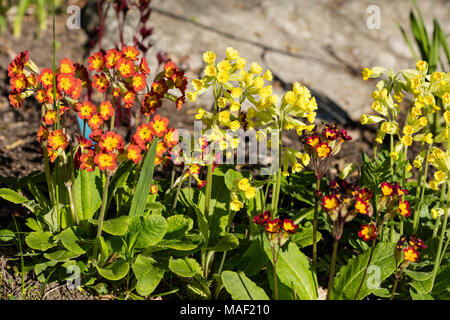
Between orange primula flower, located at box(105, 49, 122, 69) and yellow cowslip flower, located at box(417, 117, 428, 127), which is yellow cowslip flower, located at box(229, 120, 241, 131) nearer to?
orange primula flower, located at box(105, 49, 122, 69)

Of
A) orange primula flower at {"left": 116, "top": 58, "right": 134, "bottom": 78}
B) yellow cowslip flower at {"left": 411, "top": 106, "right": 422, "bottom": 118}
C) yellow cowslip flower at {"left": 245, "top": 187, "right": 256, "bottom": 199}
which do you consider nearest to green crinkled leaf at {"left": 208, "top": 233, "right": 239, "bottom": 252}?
yellow cowslip flower at {"left": 245, "top": 187, "right": 256, "bottom": 199}

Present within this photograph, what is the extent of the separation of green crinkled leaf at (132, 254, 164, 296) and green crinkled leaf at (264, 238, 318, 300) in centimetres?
47

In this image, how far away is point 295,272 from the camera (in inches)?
82.8

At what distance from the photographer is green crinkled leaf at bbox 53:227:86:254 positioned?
2131mm

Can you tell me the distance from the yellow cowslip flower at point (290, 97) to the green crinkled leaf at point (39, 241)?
116cm

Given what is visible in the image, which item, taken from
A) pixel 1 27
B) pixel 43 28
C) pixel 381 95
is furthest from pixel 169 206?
pixel 1 27

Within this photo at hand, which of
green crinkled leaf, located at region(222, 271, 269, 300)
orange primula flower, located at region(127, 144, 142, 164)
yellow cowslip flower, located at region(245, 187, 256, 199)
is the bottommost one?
green crinkled leaf, located at region(222, 271, 269, 300)

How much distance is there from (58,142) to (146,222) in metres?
0.49

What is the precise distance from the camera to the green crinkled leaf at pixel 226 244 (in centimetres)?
216

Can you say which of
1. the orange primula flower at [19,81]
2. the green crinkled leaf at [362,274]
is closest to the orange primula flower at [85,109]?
the orange primula flower at [19,81]

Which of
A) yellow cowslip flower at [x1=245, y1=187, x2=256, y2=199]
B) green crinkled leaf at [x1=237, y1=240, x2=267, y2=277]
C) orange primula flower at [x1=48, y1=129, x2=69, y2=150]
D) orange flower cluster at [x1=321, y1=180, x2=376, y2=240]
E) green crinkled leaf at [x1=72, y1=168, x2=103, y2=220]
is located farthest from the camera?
green crinkled leaf at [x1=72, y1=168, x2=103, y2=220]

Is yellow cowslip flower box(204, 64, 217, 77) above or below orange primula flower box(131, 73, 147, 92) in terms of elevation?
above

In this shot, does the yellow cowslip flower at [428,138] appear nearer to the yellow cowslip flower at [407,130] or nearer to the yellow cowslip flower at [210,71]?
the yellow cowslip flower at [407,130]

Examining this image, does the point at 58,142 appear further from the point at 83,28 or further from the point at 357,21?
the point at 357,21
